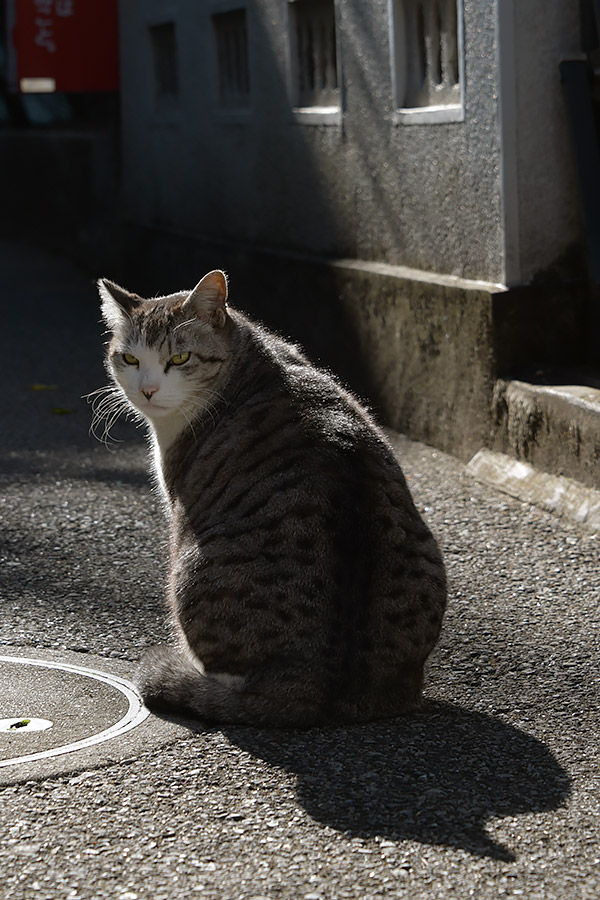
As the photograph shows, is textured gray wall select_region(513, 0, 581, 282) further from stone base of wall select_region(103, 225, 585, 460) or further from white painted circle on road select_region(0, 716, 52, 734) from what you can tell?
white painted circle on road select_region(0, 716, 52, 734)

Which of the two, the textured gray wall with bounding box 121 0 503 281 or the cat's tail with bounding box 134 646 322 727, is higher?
the textured gray wall with bounding box 121 0 503 281

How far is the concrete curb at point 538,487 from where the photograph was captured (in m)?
5.36

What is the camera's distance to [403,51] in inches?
277

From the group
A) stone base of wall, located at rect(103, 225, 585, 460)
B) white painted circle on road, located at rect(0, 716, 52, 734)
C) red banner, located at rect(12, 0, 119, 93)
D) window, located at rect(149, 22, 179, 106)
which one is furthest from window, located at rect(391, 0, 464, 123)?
red banner, located at rect(12, 0, 119, 93)

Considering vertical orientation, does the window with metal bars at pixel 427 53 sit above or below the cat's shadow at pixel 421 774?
above

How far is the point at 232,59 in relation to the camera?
980 centimetres

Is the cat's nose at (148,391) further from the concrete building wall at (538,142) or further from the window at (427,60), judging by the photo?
the window at (427,60)

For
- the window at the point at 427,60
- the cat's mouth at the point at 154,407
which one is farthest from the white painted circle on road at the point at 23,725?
the window at the point at 427,60

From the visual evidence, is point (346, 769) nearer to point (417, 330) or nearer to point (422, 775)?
point (422, 775)

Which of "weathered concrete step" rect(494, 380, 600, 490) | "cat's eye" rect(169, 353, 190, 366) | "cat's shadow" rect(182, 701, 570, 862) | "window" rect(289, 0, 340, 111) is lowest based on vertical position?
"cat's shadow" rect(182, 701, 570, 862)

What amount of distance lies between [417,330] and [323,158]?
1.84 m

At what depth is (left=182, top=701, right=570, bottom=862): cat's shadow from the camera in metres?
3.00

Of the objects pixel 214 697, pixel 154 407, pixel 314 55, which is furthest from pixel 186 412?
pixel 314 55

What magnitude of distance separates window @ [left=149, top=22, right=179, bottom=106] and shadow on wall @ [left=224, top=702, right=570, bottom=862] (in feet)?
28.0
